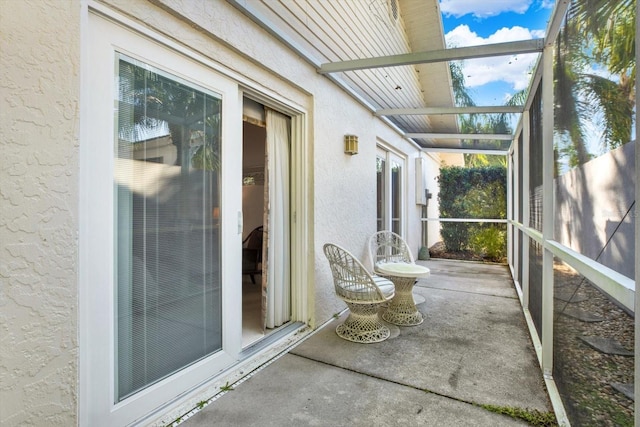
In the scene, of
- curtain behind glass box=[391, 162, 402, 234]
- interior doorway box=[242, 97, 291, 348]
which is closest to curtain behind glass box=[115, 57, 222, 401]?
interior doorway box=[242, 97, 291, 348]

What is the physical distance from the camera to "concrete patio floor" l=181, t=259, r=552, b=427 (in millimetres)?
1954

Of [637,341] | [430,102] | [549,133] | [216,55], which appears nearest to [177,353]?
[216,55]

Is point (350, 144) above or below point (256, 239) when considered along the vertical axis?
above

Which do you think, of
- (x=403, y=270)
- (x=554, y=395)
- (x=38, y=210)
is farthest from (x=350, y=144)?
(x=38, y=210)

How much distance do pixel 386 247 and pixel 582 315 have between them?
11.4 feet

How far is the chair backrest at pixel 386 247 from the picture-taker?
4777 millimetres

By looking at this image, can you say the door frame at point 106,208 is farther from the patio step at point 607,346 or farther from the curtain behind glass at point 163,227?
the patio step at point 607,346

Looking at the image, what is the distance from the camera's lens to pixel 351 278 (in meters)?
3.09

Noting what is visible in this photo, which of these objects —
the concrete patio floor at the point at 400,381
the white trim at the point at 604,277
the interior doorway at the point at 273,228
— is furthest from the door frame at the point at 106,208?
the white trim at the point at 604,277

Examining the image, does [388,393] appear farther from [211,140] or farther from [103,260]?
[211,140]

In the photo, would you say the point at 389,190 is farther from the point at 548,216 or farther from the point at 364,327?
the point at 548,216

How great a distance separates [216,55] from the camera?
2232 mm

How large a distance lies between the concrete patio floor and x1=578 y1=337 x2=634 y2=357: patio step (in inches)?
28.9

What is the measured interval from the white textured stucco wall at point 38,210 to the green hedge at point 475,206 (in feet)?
27.3
